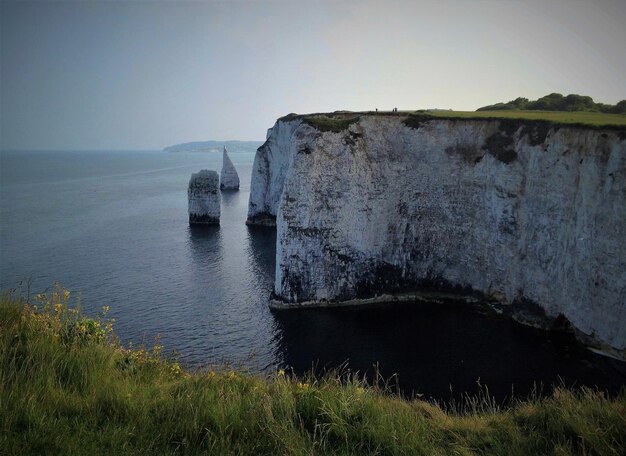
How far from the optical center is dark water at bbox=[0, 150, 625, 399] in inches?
1059

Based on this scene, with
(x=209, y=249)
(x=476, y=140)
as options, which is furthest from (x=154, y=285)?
(x=476, y=140)

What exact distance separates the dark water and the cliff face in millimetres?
3125

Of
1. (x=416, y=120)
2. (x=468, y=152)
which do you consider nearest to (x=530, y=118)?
(x=468, y=152)

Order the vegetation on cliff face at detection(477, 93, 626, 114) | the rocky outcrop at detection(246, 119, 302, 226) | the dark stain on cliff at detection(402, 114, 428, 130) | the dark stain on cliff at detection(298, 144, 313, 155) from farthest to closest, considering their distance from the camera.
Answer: the rocky outcrop at detection(246, 119, 302, 226) → the vegetation on cliff face at detection(477, 93, 626, 114) → the dark stain on cliff at detection(402, 114, 428, 130) → the dark stain on cliff at detection(298, 144, 313, 155)

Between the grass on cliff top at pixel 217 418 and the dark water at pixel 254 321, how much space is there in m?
13.9

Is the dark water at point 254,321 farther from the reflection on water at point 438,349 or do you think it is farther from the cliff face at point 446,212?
the cliff face at point 446,212

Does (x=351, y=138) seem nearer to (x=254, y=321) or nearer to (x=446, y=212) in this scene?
(x=446, y=212)

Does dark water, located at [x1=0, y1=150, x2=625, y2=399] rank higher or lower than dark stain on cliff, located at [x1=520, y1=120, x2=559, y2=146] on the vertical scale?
lower

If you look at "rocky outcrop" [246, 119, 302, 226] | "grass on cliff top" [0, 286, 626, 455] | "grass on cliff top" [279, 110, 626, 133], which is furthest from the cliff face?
"rocky outcrop" [246, 119, 302, 226]

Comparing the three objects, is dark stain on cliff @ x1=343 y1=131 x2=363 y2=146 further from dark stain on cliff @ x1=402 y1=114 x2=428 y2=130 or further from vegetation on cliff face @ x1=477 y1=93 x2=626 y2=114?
vegetation on cliff face @ x1=477 y1=93 x2=626 y2=114

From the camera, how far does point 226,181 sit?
11406 cm

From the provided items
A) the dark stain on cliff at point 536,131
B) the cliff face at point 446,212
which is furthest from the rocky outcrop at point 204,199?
the dark stain on cliff at point 536,131

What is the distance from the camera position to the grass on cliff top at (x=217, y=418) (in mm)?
5688

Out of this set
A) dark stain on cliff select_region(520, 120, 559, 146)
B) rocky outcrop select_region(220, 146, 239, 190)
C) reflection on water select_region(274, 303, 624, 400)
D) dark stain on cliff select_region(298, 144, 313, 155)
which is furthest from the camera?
rocky outcrop select_region(220, 146, 239, 190)
